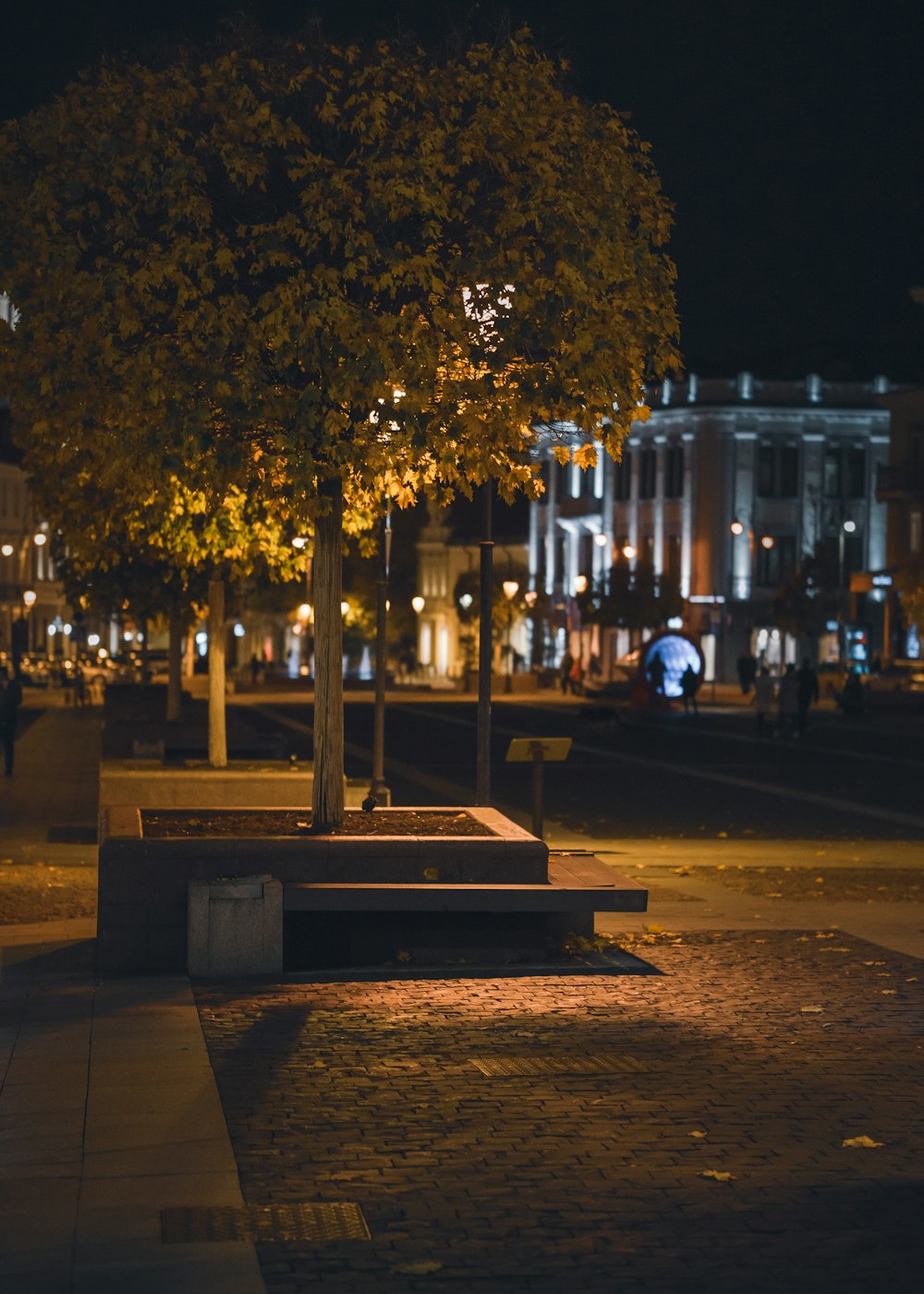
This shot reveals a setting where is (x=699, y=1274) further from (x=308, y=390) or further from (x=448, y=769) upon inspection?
(x=448, y=769)

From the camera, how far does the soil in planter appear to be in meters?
12.8

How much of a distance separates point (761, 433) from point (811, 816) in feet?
234

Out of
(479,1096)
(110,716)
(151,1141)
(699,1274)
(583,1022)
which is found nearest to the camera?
(699,1274)

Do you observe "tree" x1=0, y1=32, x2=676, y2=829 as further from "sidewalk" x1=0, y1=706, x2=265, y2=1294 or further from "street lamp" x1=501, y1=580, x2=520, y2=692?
"street lamp" x1=501, y1=580, x2=520, y2=692

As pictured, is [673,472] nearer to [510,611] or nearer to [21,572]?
[510,611]

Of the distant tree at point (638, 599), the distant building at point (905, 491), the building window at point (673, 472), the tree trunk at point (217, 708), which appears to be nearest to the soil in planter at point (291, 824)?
the tree trunk at point (217, 708)

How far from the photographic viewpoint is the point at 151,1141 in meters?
7.57

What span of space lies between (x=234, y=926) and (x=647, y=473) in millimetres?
87088

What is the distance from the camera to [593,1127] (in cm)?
793

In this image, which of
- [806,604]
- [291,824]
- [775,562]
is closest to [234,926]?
[291,824]

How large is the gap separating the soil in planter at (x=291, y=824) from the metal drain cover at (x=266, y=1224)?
5.56 m

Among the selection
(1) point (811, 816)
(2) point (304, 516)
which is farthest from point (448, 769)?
(2) point (304, 516)

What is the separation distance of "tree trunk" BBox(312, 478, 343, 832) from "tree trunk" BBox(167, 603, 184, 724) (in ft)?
63.1

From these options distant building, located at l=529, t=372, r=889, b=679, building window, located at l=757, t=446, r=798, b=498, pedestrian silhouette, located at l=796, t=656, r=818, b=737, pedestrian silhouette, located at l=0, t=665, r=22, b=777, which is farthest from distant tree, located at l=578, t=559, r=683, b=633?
pedestrian silhouette, located at l=0, t=665, r=22, b=777
